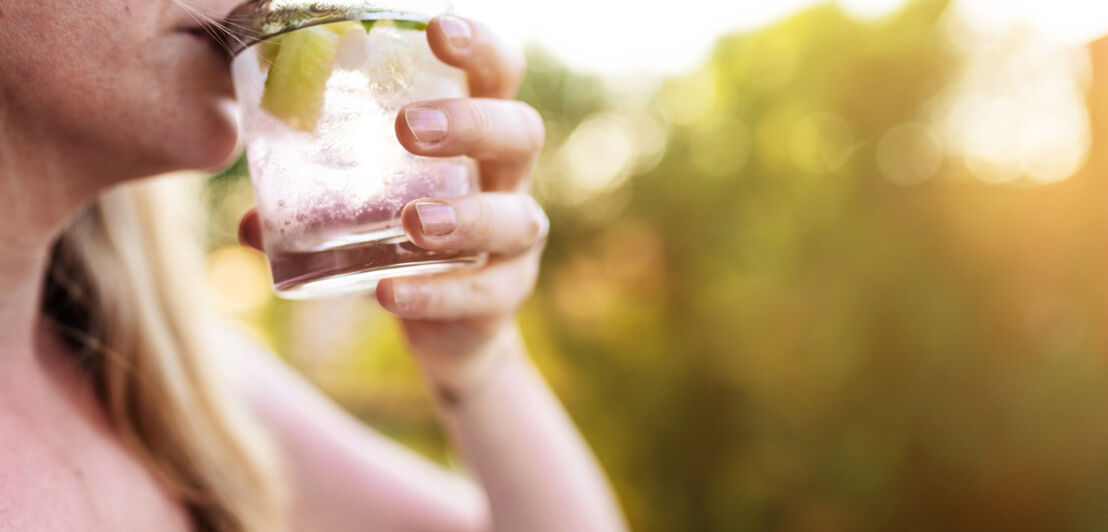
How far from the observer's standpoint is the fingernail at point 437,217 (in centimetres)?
103

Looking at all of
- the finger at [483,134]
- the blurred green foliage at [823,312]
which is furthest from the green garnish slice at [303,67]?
the blurred green foliage at [823,312]

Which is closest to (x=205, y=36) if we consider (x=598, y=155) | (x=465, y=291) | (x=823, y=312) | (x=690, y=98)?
(x=465, y=291)

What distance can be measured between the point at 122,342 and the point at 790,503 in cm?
379

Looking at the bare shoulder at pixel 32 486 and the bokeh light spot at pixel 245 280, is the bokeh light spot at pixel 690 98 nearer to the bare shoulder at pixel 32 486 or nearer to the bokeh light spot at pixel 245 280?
the bare shoulder at pixel 32 486

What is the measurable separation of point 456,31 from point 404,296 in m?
0.37

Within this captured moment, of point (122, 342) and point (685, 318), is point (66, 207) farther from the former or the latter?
point (685, 318)

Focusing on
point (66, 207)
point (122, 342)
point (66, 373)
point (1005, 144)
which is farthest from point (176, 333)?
point (1005, 144)

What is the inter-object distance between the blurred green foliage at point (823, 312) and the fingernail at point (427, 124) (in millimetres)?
2815

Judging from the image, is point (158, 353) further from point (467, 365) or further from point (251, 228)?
point (467, 365)

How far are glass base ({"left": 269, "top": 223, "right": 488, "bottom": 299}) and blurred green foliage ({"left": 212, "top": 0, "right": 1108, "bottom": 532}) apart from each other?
269 cm

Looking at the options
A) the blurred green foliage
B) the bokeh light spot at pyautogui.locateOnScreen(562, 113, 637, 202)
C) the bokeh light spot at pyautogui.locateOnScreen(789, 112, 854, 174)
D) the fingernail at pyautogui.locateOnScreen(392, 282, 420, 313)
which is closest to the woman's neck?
the fingernail at pyautogui.locateOnScreen(392, 282, 420, 313)

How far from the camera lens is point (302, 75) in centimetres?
104

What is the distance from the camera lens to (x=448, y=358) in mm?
1564

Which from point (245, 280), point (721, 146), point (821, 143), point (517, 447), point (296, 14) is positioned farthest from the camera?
point (245, 280)
